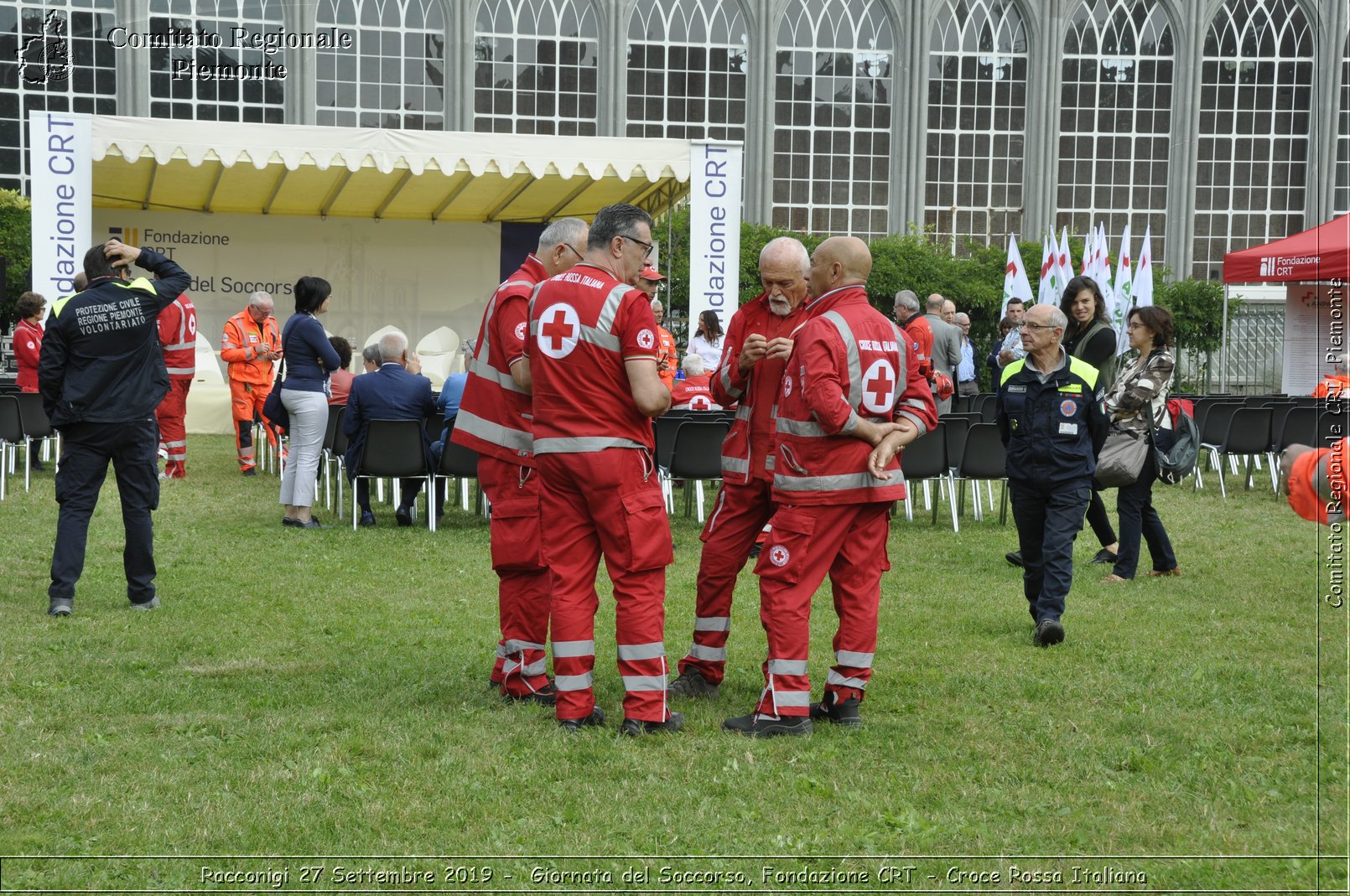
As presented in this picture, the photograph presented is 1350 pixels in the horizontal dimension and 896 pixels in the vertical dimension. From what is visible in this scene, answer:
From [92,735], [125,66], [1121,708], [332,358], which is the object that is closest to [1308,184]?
[125,66]

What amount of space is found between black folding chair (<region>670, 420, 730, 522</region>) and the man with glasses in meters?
3.60

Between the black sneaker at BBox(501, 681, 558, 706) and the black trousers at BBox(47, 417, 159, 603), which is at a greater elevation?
the black trousers at BBox(47, 417, 159, 603)

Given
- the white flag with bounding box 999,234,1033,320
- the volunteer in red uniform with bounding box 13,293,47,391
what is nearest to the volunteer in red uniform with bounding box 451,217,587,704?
the volunteer in red uniform with bounding box 13,293,47,391

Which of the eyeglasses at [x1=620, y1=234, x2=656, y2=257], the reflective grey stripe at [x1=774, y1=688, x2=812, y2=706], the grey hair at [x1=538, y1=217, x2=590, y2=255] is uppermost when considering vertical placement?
the grey hair at [x1=538, y1=217, x2=590, y2=255]

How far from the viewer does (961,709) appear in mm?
5164

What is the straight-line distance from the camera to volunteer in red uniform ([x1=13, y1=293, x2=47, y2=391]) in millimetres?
12109

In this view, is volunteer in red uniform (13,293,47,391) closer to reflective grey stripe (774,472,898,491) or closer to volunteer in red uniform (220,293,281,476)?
volunteer in red uniform (220,293,281,476)

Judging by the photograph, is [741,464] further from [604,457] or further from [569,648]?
[569,648]

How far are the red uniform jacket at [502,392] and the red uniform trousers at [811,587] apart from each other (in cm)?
101

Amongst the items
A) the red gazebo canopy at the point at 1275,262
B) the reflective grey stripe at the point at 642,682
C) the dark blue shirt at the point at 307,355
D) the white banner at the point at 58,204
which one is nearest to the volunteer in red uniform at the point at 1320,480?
the reflective grey stripe at the point at 642,682

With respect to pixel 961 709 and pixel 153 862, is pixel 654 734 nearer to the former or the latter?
pixel 961 709

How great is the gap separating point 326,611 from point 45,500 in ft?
17.0

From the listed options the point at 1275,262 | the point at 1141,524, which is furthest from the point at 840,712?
the point at 1275,262

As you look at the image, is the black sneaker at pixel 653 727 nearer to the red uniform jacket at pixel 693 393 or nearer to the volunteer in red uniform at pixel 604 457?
the volunteer in red uniform at pixel 604 457
